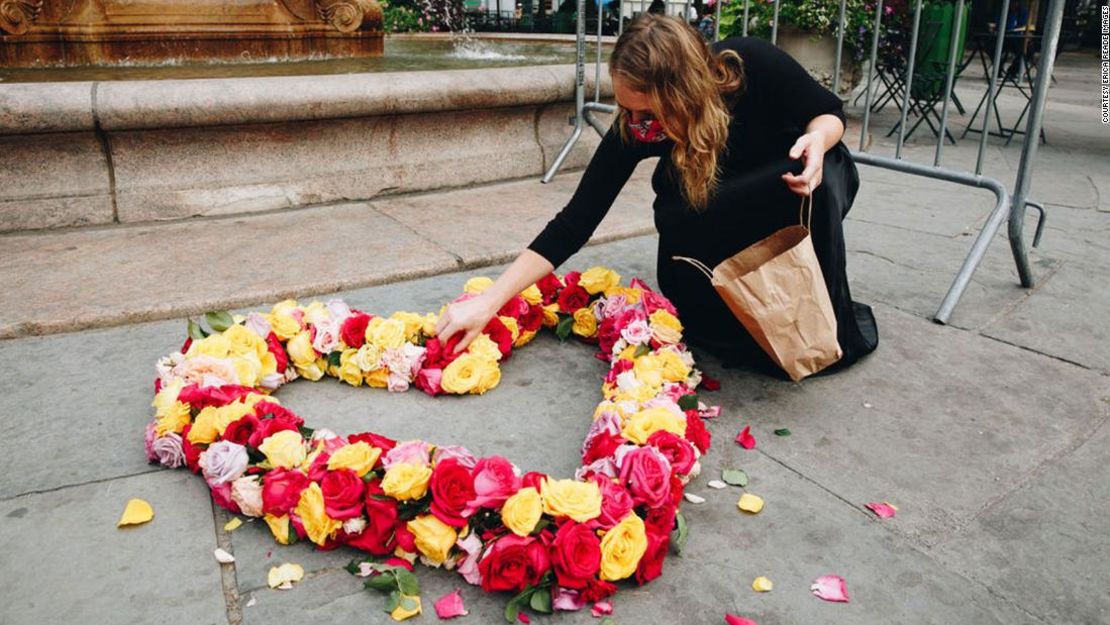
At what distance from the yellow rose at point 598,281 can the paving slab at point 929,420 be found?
606 millimetres

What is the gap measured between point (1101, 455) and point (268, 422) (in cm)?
230

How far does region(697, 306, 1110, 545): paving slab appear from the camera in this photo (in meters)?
2.27

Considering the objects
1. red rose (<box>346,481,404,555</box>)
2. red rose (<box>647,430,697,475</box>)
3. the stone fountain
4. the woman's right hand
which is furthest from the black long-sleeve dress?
the stone fountain

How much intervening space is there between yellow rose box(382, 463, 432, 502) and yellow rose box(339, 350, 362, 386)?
0.89 meters

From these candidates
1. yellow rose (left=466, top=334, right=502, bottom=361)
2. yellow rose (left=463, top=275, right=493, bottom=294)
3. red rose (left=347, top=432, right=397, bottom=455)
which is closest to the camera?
red rose (left=347, top=432, right=397, bottom=455)

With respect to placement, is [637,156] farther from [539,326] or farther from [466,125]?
[466,125]

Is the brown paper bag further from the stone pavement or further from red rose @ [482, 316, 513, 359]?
red rose @ [482, 316, 513, 359]

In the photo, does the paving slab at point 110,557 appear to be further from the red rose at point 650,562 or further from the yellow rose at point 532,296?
the yellow rose at point 532,296

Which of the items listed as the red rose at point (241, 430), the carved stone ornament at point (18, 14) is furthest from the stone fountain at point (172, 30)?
the red rose at point (241, 430)

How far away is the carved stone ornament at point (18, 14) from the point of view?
5789 millimetres

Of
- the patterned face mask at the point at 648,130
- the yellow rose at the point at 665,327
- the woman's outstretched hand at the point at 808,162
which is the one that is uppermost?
the patterned face mask at the point at 648,130

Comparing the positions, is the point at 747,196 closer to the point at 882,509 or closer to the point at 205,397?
the point at 882,509

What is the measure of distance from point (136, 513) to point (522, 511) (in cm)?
100

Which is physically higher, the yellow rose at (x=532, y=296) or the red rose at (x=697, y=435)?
the yellow rose at (x=532, y=296)
